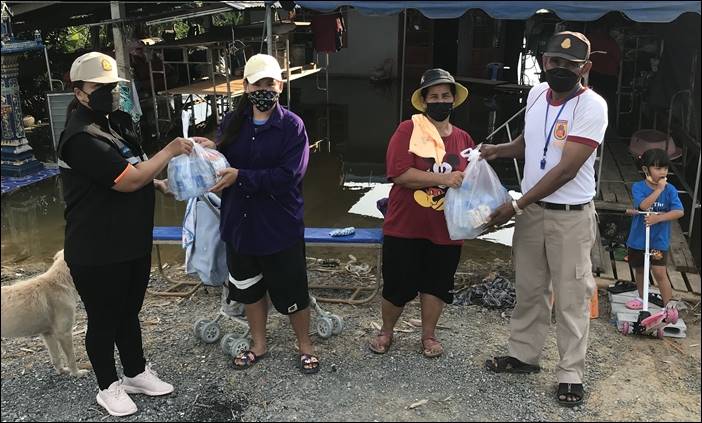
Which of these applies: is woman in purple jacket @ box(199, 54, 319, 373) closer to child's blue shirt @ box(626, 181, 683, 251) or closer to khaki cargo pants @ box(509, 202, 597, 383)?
khaki cargo pants @ box(509, 202, 597, 383)

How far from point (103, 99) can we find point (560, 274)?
243cm

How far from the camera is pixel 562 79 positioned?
2955mm

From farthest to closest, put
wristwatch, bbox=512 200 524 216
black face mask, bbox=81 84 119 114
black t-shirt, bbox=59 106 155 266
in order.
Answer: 1. wristwatch, bbox=512 200 524 216
2. black face mask, bbox=81 84 119 114
3. black t-shirt, bbox=59 106 155 266

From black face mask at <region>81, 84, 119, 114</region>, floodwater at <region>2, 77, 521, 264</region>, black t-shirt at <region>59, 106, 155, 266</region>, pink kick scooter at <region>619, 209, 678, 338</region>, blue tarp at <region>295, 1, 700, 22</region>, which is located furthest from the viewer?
floodwater at <region>2, 77, 521, 264</region>

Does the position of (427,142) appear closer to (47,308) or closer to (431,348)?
(431,348)

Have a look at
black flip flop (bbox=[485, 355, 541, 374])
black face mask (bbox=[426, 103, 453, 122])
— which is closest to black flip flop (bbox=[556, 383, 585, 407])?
black flip flop (bbox=[485, 355, 541, 374])

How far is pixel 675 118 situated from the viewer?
8.90 meters

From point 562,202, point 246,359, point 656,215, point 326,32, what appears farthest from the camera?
point 326,32

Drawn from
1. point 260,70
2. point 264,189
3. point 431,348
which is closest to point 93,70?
point 260,70

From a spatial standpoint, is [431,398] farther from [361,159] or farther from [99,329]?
[361,159]

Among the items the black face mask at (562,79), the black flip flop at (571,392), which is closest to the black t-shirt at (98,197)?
the black face mask at (562,79)

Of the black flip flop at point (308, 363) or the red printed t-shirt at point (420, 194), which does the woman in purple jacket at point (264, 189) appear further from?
the red printed t-shirt at point (420, 194)

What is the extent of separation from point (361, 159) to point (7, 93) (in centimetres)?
511

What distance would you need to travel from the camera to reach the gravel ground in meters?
3.15
